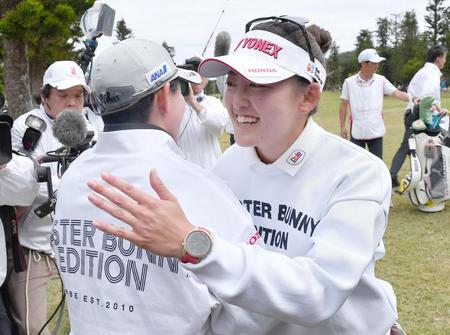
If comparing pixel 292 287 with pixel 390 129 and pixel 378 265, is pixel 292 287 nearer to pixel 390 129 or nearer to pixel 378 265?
pixel 378 265

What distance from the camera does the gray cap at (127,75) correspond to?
1546 mm

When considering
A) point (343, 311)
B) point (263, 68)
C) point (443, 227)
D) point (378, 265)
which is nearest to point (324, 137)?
point (263, 68)

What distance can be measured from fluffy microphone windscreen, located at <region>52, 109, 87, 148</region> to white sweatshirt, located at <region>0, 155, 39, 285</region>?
0.19 meters

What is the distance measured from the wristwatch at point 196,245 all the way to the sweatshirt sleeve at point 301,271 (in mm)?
14

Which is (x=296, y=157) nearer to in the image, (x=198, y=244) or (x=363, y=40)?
(x=198, y=244)

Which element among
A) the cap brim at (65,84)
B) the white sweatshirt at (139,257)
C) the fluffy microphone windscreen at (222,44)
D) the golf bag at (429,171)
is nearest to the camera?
the white sweatshirt at (139,257)

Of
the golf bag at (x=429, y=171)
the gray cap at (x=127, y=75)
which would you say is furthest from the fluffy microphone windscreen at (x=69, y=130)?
the golf bag at (x=429, y=171)

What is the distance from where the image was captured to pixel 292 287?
1.26 meters

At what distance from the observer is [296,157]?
171 cm

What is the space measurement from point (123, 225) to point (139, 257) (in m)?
0.10

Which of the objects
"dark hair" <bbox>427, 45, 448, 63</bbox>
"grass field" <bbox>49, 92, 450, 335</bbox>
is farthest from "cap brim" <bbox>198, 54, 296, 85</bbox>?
"dark hair" <bbox>427, 45, 448, 63</bbox>

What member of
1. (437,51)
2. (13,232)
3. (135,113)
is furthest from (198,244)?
(437,51)

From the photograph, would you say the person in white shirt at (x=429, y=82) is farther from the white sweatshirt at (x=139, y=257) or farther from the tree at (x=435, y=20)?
the tree at (x=435, y=20)

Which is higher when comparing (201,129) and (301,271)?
(301,271)
